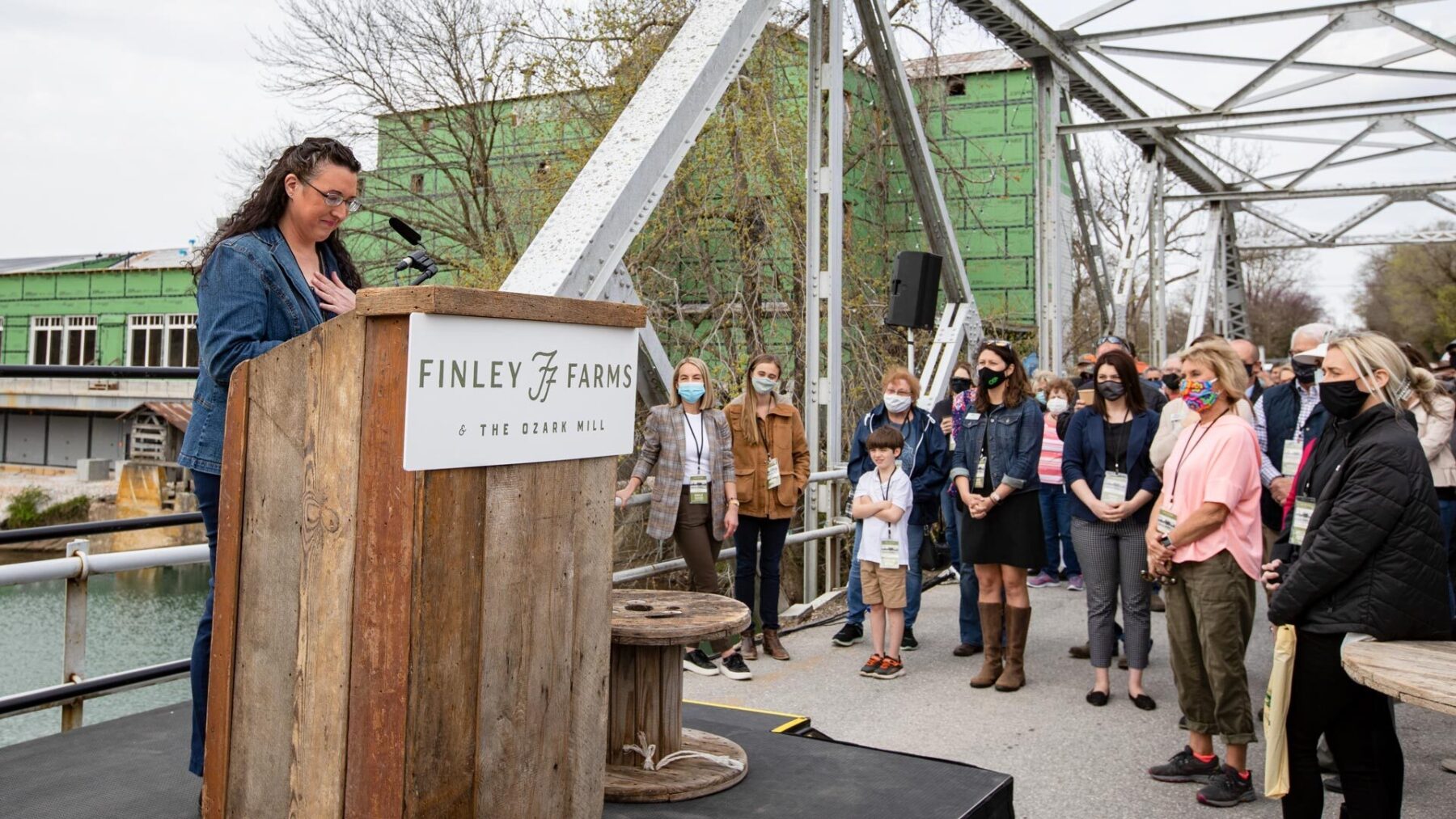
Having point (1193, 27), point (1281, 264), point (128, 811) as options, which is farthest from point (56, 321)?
point (1281, 264)

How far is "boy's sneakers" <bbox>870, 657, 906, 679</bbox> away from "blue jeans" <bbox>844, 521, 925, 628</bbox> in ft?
1.81

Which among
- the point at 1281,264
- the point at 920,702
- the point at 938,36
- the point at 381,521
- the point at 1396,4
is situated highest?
the point at 1281,264

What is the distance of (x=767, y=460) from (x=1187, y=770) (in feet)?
10.1

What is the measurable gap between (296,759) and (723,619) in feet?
5.96

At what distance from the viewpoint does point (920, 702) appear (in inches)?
245

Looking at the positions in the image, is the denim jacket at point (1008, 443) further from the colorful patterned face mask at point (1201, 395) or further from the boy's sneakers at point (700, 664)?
the boy's sneakers at point (700, 664)

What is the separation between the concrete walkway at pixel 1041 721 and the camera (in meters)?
4.69

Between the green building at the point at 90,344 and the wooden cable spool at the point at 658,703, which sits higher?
the green building at the point at 90,344

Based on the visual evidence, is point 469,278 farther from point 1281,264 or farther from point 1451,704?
point 1281,264

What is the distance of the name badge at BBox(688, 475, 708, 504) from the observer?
6.68 meters

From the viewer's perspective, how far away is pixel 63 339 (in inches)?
1748

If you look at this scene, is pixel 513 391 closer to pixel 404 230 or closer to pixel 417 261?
pixel 417 261

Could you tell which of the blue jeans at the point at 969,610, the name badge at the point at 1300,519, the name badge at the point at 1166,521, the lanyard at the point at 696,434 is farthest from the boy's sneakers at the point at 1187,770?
the lanyard at the point at 696,434

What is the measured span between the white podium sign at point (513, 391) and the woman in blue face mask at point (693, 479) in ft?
12.4
